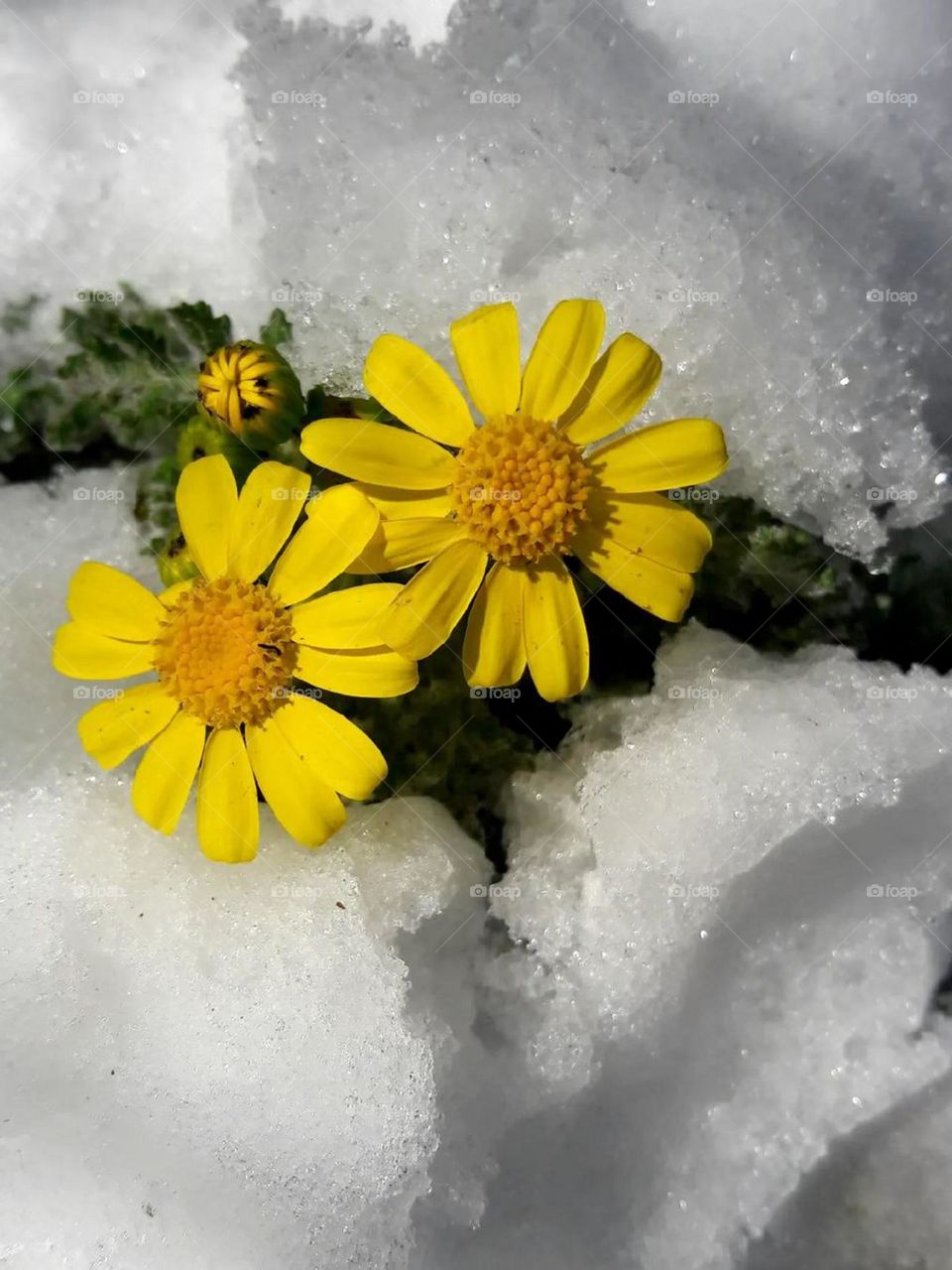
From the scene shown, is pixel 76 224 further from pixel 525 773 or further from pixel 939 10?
pixel 939 10

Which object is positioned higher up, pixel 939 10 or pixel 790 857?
pixel 939 10

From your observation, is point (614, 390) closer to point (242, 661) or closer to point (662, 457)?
point (662, 457)

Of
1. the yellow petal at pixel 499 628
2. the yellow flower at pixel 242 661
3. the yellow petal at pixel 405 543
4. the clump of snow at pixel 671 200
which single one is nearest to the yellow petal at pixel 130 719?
the yellow flower at pixel 242 661

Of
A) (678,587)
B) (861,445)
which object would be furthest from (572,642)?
(861,445)

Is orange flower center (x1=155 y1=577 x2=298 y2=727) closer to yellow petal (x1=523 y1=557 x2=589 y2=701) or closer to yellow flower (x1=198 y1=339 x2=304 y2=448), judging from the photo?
yellow flower (x1=198 y1=339 x2=304 y2=448)

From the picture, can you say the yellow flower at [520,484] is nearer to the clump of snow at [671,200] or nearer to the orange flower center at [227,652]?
the orange flower center at [227,652]

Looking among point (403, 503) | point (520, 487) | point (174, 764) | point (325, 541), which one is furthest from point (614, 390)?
point (174, 764)

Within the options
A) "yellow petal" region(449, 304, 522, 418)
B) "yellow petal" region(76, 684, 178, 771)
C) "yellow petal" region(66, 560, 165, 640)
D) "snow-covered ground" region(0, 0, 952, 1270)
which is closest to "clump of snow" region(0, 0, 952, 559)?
"snow-covered ground" region(0, 0, 952, 1270)
